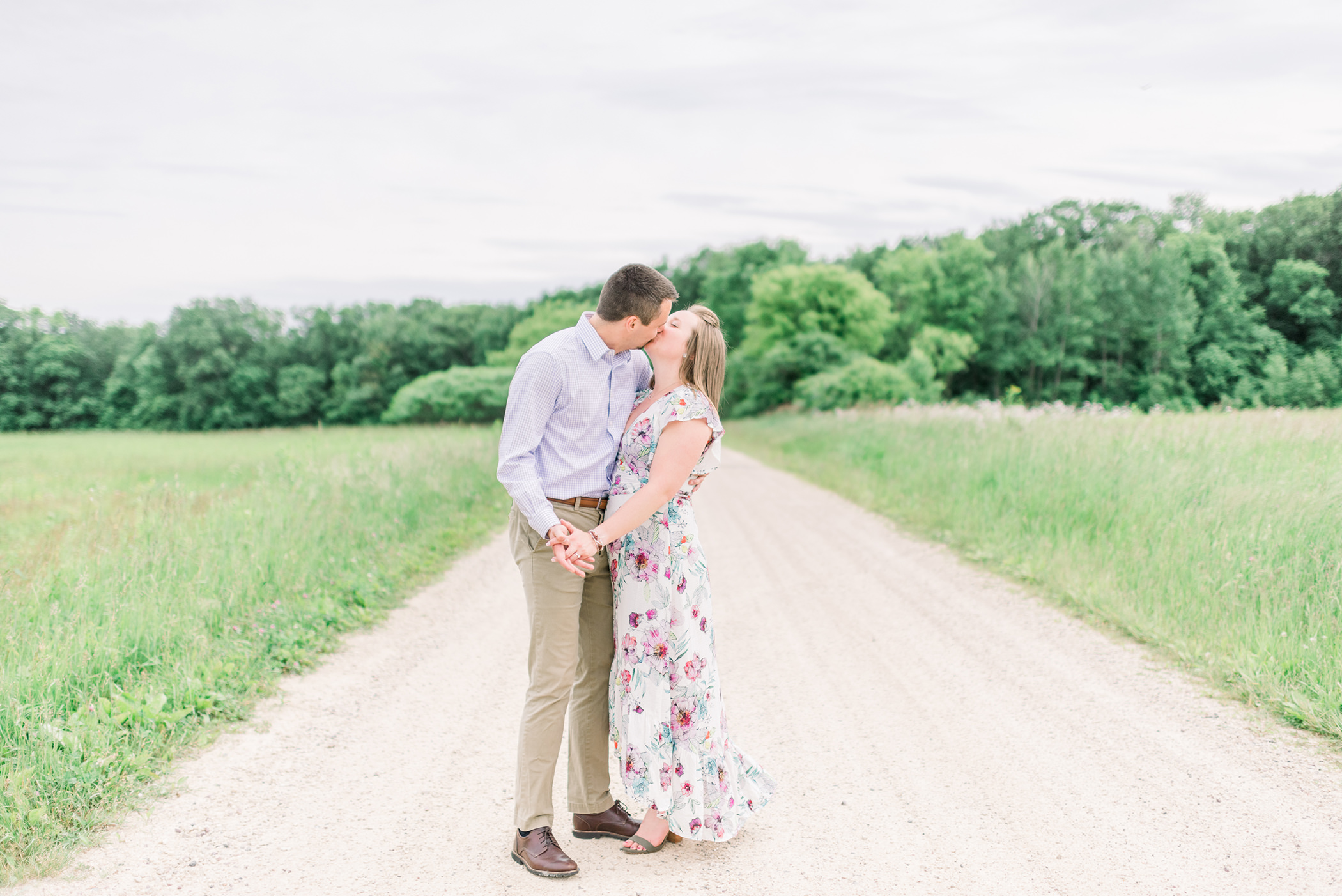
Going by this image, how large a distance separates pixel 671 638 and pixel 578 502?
63cm

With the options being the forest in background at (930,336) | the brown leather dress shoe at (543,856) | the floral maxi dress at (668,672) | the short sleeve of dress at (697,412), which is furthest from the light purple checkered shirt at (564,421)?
the forest in background at (930,336)

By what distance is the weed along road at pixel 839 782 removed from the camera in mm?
2965

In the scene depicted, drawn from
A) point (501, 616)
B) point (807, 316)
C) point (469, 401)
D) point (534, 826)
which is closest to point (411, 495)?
point (501, 616)

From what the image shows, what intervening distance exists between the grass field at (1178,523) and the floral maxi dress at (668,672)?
10.1 feet

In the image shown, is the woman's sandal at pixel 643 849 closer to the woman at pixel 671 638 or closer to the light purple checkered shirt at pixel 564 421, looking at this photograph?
the woman at pixel 671 638

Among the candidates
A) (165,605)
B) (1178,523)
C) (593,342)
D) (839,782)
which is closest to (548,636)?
(593,342)

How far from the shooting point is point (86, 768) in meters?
3.44

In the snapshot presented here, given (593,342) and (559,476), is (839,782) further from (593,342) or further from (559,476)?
(593,342)

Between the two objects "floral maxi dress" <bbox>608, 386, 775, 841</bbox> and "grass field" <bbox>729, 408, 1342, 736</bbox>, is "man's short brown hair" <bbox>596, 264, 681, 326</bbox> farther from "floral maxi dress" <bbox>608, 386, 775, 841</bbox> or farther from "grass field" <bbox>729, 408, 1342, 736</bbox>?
"grass field" <bbox>729, 408, 1342, 736</bbox>

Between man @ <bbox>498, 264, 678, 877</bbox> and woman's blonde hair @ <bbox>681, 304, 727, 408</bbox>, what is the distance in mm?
144

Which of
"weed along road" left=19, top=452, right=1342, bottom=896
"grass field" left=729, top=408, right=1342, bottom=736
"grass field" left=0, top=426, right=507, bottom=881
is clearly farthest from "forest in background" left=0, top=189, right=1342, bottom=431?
"weed along road" left=19, top=452, right=1342, bottom=896

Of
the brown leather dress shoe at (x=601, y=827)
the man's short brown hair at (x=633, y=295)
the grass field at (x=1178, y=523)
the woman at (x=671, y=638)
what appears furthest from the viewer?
the grass field at (x=1178, y=523)

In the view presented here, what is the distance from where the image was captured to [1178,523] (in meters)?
6.99

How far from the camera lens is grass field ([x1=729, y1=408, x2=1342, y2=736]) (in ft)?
16.2
